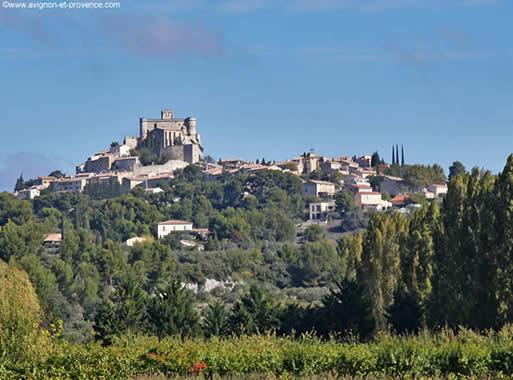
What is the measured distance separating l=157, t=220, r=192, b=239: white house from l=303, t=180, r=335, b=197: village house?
21.5 m

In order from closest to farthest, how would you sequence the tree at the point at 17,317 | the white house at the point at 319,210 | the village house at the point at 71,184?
the tree at the point at 17,317 → the white house at the point at 319,210 → the village house at the point at 71,184

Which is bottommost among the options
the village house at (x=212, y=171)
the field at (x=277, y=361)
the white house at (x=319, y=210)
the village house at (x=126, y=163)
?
the field at (x=277, y=361)

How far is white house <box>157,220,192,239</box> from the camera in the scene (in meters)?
99.4

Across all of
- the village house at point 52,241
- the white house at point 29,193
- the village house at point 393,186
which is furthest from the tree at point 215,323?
the white house at point 29,193

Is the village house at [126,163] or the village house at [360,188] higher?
the village house at [126,163]

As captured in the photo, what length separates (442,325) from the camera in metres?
29.0

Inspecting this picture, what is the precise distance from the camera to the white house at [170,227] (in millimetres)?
99412

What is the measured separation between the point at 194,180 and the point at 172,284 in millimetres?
103990

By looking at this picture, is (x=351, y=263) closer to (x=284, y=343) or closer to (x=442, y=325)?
(x=442, y=325)

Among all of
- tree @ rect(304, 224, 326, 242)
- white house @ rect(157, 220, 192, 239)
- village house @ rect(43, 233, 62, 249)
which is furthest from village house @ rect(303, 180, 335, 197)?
village house @ rect(43, 233, 62, 249)

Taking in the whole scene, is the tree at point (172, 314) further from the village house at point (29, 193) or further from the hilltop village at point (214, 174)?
the village house at point (29, 193)

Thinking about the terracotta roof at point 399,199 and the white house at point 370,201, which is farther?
the white house at point 370,201

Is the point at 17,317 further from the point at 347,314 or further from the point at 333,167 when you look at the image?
the point at 333,167

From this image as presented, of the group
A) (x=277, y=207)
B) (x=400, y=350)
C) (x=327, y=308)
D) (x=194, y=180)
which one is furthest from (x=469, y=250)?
(x=194, y=180)
